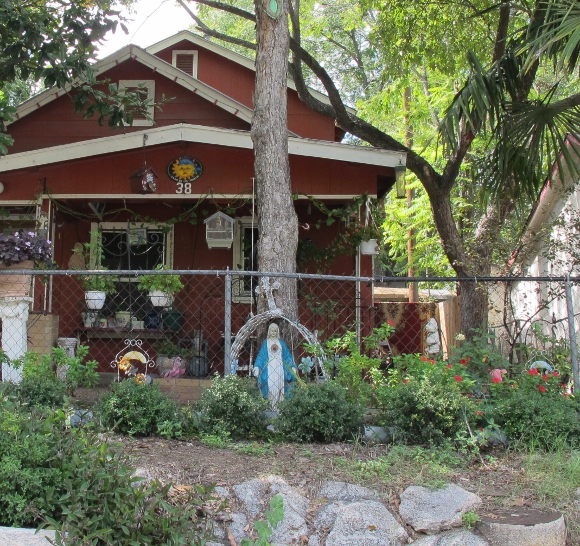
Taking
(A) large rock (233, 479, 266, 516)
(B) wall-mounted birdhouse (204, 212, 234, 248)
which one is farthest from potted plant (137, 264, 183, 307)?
(A) large rock (233, 479, 266, 516)

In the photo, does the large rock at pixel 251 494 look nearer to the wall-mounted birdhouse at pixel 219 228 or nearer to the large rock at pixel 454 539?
the large rock at pixel 454 539

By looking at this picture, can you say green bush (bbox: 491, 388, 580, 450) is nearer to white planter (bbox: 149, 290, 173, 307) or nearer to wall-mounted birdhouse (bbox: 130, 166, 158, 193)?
white planter (bbox: 149, 290, 173, 307)

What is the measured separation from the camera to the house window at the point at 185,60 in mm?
13070

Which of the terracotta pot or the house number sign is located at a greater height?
the house number sign

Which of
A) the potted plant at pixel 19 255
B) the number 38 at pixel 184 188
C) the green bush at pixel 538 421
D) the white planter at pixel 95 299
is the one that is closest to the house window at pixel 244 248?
the number 38 at pixel 184 188

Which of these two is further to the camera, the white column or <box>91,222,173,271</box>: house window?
<box>91,222,173,271</box>: house window

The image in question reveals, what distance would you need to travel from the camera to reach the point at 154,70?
35.5 ft

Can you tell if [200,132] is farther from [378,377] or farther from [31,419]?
[31,419]

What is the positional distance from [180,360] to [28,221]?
11.8 feet

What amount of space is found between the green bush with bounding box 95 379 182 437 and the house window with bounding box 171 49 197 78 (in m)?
9.07

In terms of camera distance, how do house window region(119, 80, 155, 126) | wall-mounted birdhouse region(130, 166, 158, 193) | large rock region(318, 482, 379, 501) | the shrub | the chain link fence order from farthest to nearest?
house window region(119, 80, 155, 126), wall-mounted birdhouse region(130, 166, 158, 193), the chain link fence, large rock region(318, 482, 379, 501), the shrub

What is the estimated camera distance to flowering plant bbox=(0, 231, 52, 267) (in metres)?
6.85

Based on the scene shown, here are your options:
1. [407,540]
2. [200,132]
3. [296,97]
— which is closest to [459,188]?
[296,97]

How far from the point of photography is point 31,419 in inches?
161
